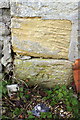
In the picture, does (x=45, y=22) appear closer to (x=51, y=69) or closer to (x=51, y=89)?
(x=51, y=69)

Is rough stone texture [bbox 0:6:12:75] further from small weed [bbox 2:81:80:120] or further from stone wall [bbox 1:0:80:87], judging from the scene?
small weed [bbox 2:81:80:120]

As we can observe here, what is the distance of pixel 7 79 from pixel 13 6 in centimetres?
87

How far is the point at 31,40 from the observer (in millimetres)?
2693

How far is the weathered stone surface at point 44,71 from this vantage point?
2.78m

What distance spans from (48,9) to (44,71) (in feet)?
2.31

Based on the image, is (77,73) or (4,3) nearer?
(4,3)

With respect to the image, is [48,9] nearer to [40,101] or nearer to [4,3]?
[4,3]

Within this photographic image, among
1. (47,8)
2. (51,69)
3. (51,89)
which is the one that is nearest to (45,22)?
(47,8)

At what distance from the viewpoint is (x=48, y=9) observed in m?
2.53

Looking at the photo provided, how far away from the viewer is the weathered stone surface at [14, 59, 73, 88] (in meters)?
2.78

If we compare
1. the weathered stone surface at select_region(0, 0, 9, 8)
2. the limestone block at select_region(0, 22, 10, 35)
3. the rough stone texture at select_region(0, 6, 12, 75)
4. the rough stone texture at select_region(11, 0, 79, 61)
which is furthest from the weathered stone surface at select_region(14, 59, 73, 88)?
the weathered stone surface at select_region(0, 0, 9, 8)

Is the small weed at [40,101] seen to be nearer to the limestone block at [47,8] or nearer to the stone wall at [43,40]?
the stone wall at [43,40]

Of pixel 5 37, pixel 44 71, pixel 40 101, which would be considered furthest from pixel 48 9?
pixel 40 101

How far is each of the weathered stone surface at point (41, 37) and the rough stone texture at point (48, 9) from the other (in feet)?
0.16
